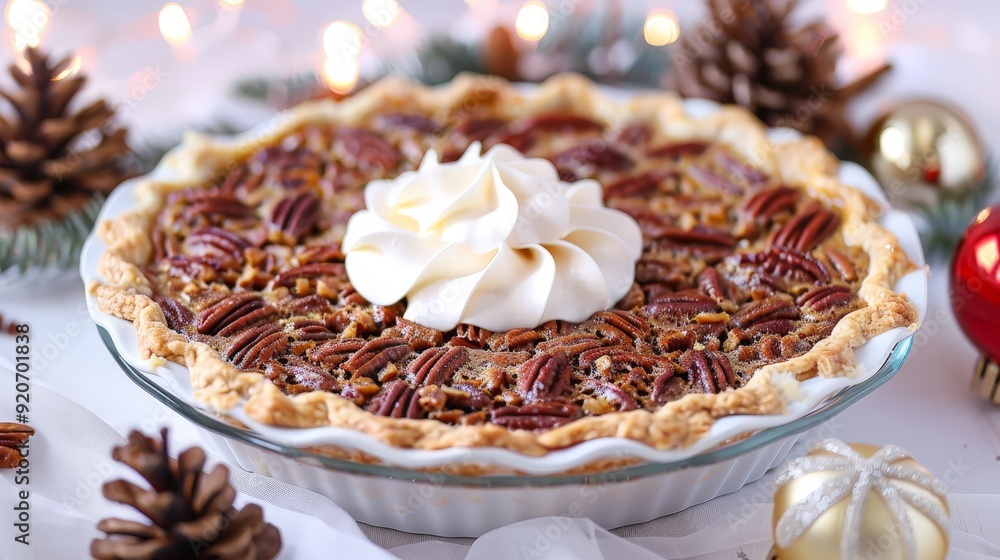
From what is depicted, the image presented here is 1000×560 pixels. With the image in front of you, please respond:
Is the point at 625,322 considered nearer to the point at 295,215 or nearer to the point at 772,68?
the point at 295,215

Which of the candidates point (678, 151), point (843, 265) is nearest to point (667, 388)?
point (843, 265)

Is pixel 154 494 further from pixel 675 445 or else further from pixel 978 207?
pixel 978 207

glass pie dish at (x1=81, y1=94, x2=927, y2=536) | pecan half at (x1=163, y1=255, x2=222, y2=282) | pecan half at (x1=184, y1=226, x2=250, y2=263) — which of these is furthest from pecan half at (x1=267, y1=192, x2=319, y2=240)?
glass pie dish at (x1=81, y1=94, x2=927, y2=536)

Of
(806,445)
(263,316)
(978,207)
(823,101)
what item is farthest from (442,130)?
(978,207)

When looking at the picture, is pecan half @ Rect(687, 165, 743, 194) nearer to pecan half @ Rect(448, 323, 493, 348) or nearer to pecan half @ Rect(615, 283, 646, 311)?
pecan half @ Rect(615, 283, 646, 311)

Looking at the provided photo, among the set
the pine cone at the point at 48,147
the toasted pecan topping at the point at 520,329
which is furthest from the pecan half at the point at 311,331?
the pine cone at the point at 48,147
